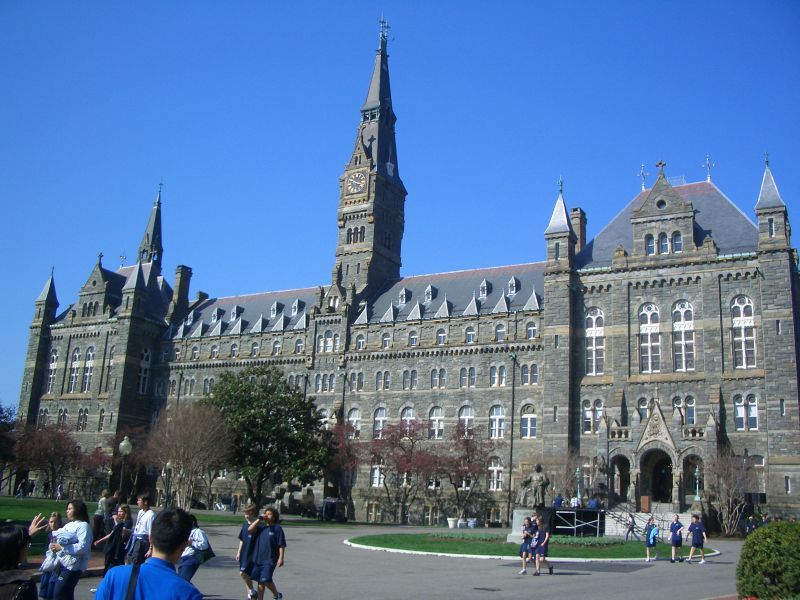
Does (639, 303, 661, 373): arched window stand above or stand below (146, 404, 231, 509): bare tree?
above

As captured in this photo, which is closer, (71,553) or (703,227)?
(71,553)

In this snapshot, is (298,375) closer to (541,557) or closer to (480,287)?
(480,287)

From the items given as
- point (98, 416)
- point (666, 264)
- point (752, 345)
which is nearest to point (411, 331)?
point (666, 264)

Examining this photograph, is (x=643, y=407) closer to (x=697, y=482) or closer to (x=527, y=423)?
(x=697, y=482)

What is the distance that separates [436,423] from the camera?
7100 cm

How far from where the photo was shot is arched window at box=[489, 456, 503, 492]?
2596 inches

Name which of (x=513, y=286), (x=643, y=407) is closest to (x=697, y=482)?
(x=643, y=407)

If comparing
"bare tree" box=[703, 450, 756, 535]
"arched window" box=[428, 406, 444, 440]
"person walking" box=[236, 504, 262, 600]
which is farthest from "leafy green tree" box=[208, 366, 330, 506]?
"person walking" box=[236, 504, 262, 600]

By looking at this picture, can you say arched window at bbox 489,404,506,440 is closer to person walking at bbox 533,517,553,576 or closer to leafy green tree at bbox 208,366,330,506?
leafy green tree at bbox 208,366,330,506

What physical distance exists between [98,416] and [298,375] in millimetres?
23205

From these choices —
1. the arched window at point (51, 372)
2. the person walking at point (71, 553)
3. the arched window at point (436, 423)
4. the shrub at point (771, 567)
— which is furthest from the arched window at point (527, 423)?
the person walking at point (71, 553)

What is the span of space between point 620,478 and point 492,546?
23.6 m

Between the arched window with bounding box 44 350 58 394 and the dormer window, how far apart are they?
5247cm

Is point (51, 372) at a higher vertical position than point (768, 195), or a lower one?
lower
